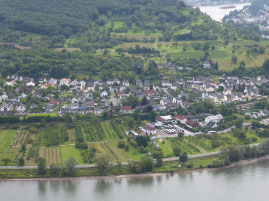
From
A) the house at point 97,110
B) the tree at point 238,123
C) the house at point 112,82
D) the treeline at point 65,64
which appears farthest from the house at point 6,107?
the tree at point 238,123

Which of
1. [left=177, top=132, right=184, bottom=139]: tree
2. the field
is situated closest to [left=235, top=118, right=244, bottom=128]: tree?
the field

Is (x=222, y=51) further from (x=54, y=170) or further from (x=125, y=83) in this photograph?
(x=54, y=170)

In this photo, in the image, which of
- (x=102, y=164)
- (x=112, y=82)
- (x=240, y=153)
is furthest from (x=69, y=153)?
(x=112, y=82)

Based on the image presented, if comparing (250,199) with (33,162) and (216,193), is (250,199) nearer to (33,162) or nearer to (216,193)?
(216,193)

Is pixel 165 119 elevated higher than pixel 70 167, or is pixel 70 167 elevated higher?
pixel 165 119

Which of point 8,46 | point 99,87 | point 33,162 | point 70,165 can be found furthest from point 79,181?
point 8,46

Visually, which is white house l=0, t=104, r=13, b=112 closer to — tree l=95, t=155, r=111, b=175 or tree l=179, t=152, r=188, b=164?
tree l=95, t=155, r=111, b=175
